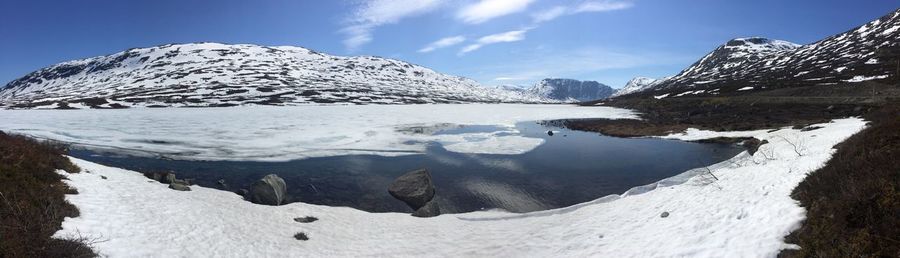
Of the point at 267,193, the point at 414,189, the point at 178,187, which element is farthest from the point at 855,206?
the point at 178,187

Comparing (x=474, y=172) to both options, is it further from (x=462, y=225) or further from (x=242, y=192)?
(x=242, y=192)

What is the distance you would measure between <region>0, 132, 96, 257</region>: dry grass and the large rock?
11.7 meters

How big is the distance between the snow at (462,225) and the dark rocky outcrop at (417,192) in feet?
3.13

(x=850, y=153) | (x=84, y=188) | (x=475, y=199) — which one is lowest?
(x=475, y=199)

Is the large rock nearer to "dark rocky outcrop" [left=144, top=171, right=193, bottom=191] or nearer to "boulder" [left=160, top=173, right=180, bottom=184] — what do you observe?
"dark rocky outcrop" [left=144, top=171, right=193, bottom=191]

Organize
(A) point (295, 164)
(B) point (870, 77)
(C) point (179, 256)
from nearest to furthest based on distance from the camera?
1. (C) point (179, 256)
2. (A) point (295, 164)
3. (B) point (870, 77)

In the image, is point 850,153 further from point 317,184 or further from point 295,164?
point 295,164

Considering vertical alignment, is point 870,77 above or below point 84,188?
above

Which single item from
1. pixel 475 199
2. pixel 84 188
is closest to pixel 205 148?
pixel 84 188

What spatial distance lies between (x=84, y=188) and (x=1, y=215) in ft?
18.0

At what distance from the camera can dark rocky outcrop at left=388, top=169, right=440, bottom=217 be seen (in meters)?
18.7

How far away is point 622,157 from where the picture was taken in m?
32.2

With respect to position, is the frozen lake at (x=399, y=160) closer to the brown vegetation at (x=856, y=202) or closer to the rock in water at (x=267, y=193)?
the rock in water at (x=267, y=193)

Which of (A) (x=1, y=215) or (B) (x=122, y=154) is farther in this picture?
(B) (x=122, y=154)
